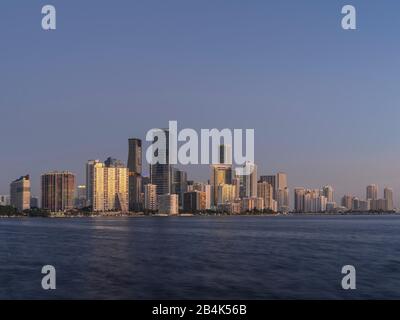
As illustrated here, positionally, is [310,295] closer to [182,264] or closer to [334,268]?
[334,268]

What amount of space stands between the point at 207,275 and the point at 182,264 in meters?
10.0

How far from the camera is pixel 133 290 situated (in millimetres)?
47312

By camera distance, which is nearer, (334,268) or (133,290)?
(133,290)

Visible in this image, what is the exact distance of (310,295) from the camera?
147ft

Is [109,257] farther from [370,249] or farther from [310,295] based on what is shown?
[370,249]
